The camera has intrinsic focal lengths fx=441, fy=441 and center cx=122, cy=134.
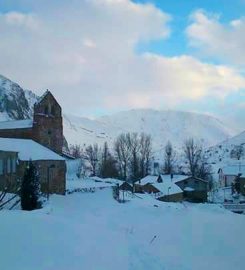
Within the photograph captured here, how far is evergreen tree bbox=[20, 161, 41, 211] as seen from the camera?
97.3 ft

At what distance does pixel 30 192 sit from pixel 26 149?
15223 millimetres

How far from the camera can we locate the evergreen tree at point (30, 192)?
97.3 ft

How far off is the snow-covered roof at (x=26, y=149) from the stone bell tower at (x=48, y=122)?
21.6ft

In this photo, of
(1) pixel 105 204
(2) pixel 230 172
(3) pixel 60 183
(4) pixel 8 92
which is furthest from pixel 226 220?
(4) pixel 8 92

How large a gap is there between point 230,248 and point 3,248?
17398mm

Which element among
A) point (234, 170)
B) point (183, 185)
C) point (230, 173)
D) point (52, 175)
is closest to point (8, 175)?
point (52, 175)

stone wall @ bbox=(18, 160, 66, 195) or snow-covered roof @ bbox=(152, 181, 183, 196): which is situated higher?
stone wall @ bbox=(18, 160, 66, 195)

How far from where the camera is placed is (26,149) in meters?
44.5

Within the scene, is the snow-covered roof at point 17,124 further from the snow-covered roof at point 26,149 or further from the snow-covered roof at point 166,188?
the snow-covered roof at point 166,188

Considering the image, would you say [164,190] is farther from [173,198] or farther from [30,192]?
[30,192]

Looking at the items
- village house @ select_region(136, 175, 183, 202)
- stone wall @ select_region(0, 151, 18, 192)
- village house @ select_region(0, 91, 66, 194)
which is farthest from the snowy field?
village house @ select_region(136, 175, 183, 202)

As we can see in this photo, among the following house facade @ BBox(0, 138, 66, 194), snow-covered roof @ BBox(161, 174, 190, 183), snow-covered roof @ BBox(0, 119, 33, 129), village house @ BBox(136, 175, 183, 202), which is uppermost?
snow-covered roof @ BBox(0, 119, 33, 129)

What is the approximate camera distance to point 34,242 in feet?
50.4

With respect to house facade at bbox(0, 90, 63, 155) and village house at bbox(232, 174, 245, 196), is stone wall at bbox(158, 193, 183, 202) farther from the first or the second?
house facade at bbox(0, 90, 63, 155)
